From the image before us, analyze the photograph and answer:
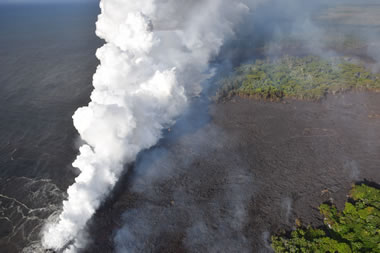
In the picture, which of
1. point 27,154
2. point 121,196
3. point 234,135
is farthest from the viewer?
point 234,135

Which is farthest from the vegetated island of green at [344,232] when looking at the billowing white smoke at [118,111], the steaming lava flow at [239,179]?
the billowing white smoke at [118,111]

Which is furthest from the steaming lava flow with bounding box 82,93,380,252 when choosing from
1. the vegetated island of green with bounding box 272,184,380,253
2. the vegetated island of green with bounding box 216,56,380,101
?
the vegetated island of green with bounding box 216,56,380,101

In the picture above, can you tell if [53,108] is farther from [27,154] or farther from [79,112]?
[79,112]

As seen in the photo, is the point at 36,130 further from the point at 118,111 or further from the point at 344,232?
the point at 344,232

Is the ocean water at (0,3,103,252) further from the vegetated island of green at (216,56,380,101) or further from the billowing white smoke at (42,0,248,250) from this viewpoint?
the vegetated island of green at (216,56,380,101)

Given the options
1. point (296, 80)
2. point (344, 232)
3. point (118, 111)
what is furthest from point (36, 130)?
point (296, 80)

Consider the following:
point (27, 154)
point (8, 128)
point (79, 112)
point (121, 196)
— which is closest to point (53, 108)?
point (8, 128)
